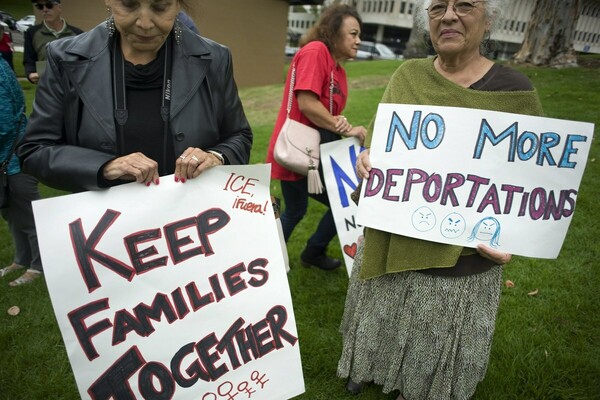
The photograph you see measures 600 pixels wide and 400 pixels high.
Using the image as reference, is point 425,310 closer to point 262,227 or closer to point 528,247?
point 528,247

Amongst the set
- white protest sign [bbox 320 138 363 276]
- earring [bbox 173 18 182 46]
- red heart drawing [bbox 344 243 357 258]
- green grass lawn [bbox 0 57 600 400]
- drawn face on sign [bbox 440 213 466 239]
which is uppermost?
earring [bbox 173 18 182 46]

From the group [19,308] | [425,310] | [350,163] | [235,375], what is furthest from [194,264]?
[19,308]

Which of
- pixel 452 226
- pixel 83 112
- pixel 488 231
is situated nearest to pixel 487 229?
pixel 488 231

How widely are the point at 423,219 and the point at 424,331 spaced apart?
549mm

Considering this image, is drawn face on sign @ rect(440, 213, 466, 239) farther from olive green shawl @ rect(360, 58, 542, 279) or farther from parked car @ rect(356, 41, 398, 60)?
parked car @ rect(356, 41, 398, 60)

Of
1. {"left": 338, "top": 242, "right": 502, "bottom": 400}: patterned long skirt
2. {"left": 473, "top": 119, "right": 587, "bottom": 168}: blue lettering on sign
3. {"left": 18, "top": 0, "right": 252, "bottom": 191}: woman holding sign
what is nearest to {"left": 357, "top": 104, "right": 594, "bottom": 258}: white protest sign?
{"left": 473, "top": 119, "right": 587, "bottom": 168}: blue lettering on sign

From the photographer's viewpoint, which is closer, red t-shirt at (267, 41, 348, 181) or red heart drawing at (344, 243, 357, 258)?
red t-shirt at (267, 41, 348, 181)

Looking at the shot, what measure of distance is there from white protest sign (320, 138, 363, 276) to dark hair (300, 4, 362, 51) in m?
0.65

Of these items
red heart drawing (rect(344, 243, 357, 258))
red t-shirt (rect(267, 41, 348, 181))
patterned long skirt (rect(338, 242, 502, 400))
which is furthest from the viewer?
red heart drawing (rect(344, 243, 357, 258))

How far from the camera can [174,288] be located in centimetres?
147

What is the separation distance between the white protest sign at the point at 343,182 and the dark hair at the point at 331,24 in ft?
2.13

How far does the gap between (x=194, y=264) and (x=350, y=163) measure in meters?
1.51

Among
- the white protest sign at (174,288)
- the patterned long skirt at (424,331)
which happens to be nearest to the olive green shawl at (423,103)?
the patterned long skirt at (424,331)

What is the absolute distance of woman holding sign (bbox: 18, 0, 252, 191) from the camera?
1.40m
